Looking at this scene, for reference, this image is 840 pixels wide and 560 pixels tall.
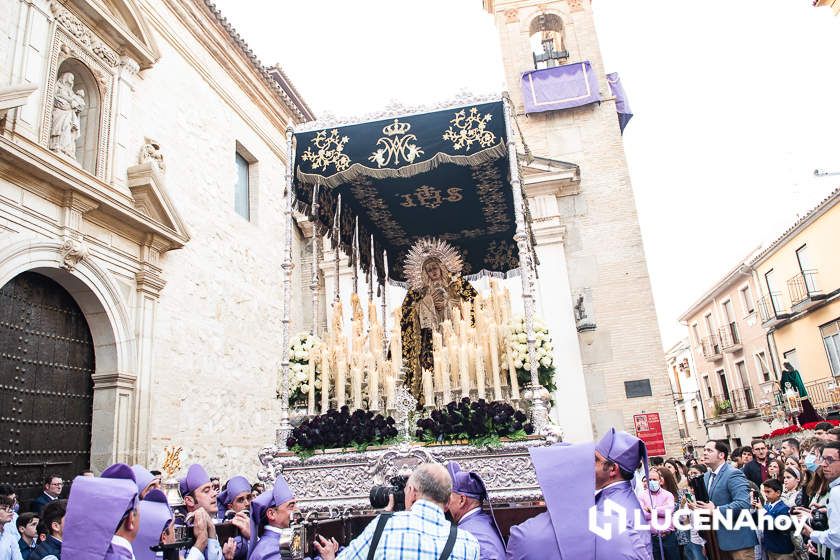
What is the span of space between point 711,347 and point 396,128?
2260 centimetres

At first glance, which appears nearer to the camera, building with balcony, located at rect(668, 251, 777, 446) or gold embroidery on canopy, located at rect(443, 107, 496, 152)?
gold embroidery on canopy, located at rect(443, 107, 496, 152)

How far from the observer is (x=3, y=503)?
173 inches

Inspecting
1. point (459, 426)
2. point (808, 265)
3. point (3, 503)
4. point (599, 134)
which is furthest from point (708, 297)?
point (3, 503)

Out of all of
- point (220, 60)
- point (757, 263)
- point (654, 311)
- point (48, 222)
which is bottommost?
point (654, 311)

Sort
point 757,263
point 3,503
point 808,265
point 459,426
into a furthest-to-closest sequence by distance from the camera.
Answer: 1. point 757,263
2. point 808,265
3. point 459,426
4. point 3,503

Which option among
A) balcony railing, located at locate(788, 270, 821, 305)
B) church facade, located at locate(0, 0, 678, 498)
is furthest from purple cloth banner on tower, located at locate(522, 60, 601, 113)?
balcony railing, located at locate(788, 270, 821, 305)

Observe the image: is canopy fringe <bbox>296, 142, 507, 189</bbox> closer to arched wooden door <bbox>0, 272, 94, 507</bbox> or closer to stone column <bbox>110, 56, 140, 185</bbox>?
stone column <bbox>110, 56, 140, 185</bbox>

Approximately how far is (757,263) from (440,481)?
833 inches

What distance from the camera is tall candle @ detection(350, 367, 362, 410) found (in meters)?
→ 5.62

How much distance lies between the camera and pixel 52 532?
3.81 metres

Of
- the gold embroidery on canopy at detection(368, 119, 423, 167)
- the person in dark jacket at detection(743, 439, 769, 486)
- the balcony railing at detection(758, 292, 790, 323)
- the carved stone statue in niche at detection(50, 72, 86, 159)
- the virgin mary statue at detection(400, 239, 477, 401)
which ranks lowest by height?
the person in dark jacket at detection(743, 439, 769, 486)

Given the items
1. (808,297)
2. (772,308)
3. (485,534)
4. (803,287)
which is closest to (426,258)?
(485,534)

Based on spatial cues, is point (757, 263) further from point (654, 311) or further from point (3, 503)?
point (3, 503)

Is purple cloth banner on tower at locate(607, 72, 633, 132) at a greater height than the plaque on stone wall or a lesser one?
greater
